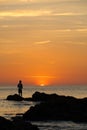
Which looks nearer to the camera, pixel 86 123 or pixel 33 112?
pixel 86 123

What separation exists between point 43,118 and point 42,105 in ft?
3.98

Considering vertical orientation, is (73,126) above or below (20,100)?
below

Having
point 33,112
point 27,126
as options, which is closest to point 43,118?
point 33,112

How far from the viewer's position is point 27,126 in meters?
30.8

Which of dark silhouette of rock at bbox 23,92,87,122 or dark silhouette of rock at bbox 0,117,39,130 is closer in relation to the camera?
dark silhouette of rock at bbox 0,117,39,130

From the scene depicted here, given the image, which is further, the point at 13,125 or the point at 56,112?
the point at 56,112

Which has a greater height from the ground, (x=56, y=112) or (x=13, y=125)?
(x=56, y=112)

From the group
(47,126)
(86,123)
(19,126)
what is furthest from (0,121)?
(86,123)

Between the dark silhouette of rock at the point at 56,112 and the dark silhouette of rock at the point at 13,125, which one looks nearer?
the dark silhouette of rock at the point at 13,125

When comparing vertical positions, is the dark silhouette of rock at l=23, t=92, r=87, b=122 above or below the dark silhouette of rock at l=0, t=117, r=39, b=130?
above

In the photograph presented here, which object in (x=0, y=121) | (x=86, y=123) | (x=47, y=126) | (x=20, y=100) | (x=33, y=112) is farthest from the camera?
(x=20, y=100)

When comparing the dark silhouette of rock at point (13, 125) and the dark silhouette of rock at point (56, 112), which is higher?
the dark silhouette of rock at point (56, 112)

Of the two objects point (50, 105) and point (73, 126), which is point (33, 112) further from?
point (73, 126)

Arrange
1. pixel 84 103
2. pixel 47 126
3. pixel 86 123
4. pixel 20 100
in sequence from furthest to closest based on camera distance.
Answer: pixel 20 100, pixel 84 103, pixel 86 123, pixel 47 126
